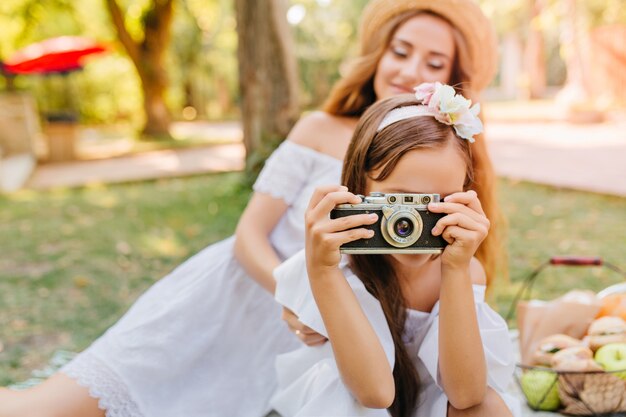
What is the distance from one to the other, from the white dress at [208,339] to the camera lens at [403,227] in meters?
0.85

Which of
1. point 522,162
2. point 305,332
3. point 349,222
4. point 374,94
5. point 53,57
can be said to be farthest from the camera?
point 53,57

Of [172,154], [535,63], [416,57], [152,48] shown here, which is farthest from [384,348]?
[535,63]

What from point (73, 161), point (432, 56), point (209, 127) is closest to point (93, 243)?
point (432, 56)

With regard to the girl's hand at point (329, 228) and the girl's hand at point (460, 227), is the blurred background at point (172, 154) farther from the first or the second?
the girl's hand at point (329, 228)

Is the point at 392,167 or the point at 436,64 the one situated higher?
the point at 436,64

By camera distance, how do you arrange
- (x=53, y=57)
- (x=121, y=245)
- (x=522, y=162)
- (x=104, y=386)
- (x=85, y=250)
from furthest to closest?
1. (x=53, y=57)
2. (x=522, y=162)
3. (x=121, y=245)
4. (x=85, y=250)
5. (x=104, y=386)

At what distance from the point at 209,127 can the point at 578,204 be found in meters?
14.2

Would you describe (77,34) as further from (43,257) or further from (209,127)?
(43,257)

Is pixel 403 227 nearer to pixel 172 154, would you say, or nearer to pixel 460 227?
pixel 460 227

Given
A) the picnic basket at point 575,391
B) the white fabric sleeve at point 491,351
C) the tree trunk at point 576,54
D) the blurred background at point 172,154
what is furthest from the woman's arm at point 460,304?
the tree trunk at point 576,54

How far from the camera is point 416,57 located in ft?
7.20

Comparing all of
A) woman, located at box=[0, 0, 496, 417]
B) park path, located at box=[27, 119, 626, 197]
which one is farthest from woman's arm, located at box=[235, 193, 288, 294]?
park path, located at box=[27, 119, 626, 197]

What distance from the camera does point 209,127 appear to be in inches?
742

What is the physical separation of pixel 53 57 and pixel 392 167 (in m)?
12.4
